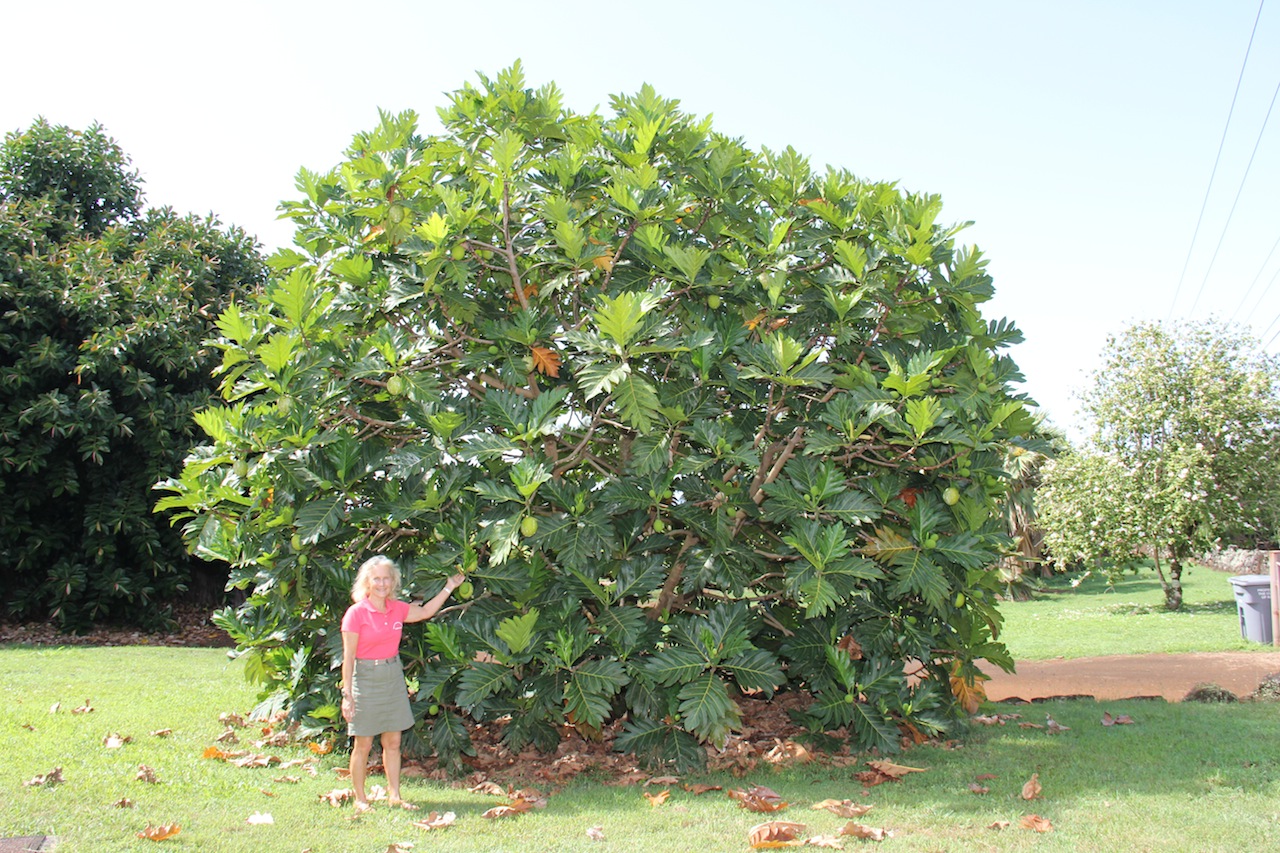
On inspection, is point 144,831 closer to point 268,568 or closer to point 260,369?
point 268,568

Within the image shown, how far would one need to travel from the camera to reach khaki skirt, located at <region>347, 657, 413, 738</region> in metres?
5.40

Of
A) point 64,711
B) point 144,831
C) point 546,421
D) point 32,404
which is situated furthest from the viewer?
point 32,404

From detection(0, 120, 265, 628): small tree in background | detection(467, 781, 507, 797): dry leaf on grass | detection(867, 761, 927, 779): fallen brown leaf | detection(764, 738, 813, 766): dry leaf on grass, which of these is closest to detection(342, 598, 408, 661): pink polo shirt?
detection(467, 781, 507, 797): dry leaf on grass

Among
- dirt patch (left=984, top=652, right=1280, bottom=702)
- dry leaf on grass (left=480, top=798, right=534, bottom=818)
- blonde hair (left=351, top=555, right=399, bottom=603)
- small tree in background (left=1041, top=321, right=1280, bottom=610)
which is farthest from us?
small tree in background (left=1041, top=321, right=1280, bottom=610)

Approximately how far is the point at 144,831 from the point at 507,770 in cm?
216

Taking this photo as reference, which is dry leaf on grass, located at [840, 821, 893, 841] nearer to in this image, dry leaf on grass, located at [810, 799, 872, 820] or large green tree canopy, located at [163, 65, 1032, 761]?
dry leaf on grass, located at [810, 799, 872, 820]

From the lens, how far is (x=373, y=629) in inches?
215

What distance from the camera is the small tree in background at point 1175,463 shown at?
742 inches

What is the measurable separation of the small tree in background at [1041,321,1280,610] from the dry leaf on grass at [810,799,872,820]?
16.1 m

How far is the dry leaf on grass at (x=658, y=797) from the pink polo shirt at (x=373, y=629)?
1605 millimetres

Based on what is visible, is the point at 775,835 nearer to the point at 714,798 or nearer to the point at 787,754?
the point at 714,798

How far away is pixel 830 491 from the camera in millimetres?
5875

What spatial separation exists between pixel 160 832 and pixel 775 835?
2.72 metres

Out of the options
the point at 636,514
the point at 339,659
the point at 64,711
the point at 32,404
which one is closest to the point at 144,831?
the point at 339,659
